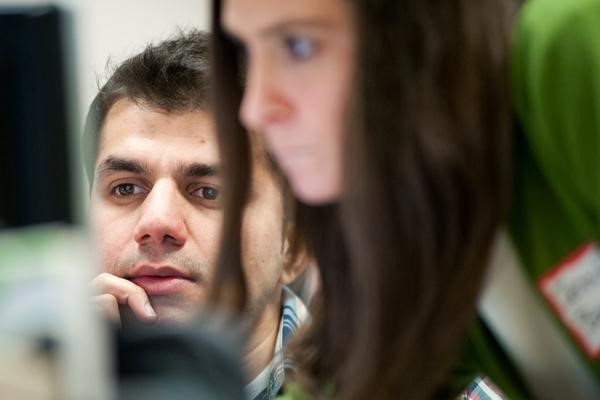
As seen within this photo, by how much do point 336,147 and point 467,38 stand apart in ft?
0.37

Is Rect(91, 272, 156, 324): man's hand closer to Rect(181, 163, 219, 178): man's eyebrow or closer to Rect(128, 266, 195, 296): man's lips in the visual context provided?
Rect(128, 266, 195, 296): man's lips

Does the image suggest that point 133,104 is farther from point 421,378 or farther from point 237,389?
point 237,389

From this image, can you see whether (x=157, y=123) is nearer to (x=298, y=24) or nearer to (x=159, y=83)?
(x=159, y=83)

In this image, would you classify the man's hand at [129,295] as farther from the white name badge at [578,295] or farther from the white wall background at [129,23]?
the white name badge at [578,295]

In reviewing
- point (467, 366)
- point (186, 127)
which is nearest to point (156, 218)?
point (186, 127)

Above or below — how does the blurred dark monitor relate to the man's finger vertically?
above

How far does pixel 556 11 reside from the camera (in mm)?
566

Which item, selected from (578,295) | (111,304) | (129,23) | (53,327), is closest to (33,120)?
(53,327)

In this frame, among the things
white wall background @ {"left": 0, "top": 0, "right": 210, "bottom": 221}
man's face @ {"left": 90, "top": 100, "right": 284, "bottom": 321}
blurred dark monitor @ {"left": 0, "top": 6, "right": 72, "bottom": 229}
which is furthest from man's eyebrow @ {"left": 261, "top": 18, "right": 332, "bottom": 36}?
white wall background @ {"left": 0, "top": 0, "right": 210, "bottom": 221}

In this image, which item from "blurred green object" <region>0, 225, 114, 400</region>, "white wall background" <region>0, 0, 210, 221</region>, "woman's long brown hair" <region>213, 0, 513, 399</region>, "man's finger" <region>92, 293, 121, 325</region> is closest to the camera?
"blurred green object" <region>0, 225, 114, 400</region>

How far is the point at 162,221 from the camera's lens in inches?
39.0

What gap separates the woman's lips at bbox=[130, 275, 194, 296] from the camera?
3.31ft

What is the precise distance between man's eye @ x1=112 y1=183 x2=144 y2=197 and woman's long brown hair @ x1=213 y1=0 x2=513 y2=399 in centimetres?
50

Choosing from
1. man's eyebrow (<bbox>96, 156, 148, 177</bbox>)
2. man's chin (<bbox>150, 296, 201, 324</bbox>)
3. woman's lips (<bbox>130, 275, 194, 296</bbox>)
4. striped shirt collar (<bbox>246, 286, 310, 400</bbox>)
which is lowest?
striped shirt collar (<bbox>246, 286, 310, 400</bbox>)
